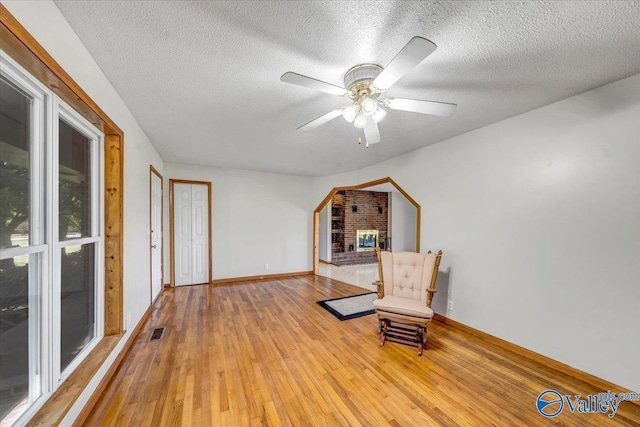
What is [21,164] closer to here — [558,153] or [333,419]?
[333,419]

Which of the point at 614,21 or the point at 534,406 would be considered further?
the point at 534,406

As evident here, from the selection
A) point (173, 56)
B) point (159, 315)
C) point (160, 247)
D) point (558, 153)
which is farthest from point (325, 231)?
point (173, 56)

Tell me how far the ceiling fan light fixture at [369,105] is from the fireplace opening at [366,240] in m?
6.47

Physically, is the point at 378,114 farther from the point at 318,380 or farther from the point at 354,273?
the point at 354,273

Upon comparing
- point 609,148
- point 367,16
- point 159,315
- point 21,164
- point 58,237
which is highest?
point 367,16

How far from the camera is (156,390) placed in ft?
5.83

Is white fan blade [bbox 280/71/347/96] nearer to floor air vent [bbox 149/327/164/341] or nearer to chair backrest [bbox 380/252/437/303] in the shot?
chair backrest [bbox 380/252/437/303]

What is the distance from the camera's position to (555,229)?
2.13m

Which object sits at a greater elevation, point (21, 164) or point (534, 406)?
point (21, 164)

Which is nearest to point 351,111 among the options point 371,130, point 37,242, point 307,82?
point 371,130

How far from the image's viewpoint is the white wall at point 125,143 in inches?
42.8

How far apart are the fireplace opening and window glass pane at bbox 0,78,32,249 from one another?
23.9 feet

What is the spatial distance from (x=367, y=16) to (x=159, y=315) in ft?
12.9

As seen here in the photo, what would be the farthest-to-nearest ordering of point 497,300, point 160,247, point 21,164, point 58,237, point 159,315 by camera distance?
point 160,247 → point 159,315 → point 497,300 → point 58,237 → point 21,164
